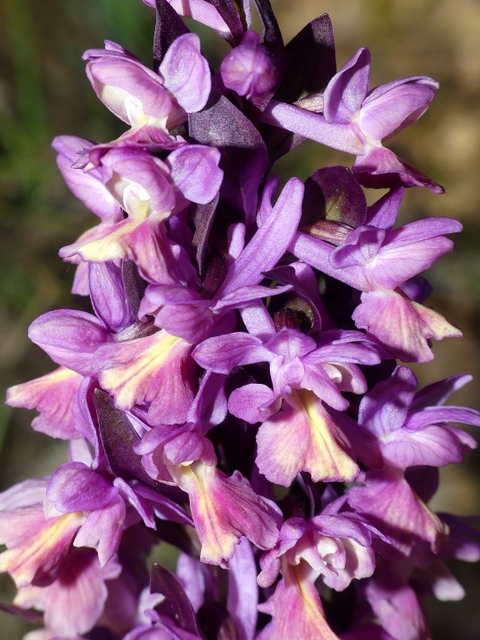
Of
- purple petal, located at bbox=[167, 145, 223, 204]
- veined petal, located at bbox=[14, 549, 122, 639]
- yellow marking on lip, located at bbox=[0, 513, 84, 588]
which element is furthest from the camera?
veined petal, located at bbox=[14, 549, 122, 639]

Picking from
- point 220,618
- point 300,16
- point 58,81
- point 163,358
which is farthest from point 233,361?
point 300,16

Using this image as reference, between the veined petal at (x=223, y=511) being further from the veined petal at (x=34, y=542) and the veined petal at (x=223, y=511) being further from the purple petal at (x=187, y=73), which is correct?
the purple petal at (x=187, y=73)

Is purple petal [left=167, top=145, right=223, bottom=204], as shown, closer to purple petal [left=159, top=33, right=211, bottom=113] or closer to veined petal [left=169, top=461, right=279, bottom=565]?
purple petal [left=159, top=33, right=211, bottom=113]

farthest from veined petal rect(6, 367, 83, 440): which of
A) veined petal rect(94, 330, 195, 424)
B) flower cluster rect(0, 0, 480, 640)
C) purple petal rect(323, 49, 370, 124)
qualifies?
purple petal rect(323, 49, 370, 124)

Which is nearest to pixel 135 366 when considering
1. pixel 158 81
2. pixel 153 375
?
pixel 153 375

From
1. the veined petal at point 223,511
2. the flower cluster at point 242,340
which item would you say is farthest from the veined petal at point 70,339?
the veined petal at point 223,511

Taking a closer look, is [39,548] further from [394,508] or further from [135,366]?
[394,508]

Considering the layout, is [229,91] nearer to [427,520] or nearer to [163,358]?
[163,358]
